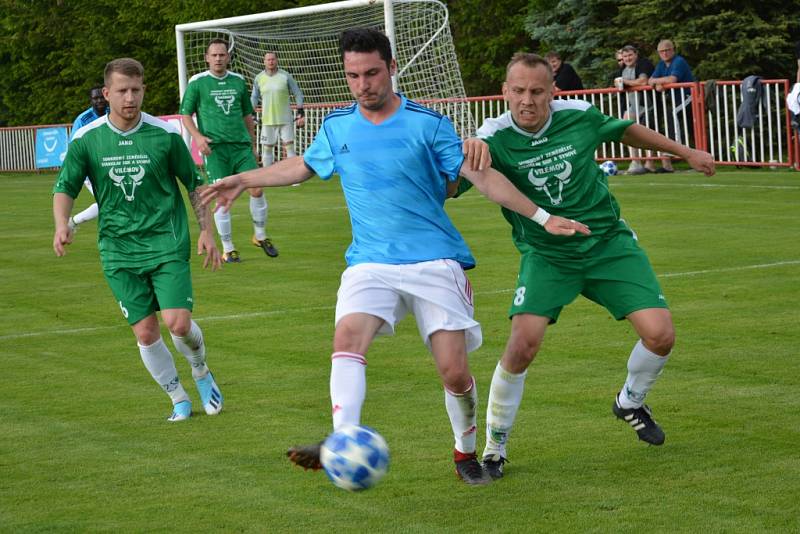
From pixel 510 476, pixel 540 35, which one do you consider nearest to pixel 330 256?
pixel 510 476

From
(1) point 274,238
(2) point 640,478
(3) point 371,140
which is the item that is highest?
(3) point 371,140

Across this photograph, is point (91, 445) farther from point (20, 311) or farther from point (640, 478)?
point (20, 311)

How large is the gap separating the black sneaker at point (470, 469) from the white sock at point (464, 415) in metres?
0.03

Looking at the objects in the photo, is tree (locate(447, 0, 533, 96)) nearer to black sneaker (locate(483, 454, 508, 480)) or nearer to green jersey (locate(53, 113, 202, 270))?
green jersey (locate(53, 113, 202, 270))

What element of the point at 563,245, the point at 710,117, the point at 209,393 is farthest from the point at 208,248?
the point at 710,117

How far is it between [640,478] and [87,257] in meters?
11.8

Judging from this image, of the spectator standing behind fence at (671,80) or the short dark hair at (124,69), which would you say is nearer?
the short dark hair at (124,69)

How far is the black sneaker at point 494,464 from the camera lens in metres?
6.50

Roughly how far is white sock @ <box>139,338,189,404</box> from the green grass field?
0.17 metres

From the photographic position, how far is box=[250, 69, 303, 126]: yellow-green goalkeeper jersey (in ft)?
79.6

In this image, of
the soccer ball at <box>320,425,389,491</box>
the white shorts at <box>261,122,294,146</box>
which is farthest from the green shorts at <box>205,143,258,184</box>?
the soccer ball at <box>320,425,389,491</box>

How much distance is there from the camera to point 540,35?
33.8 metres

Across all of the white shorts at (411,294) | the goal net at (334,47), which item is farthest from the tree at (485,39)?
the white shorts at (411,294)

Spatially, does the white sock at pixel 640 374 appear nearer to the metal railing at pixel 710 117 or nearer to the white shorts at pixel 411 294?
the white shorts at pixel 411 294
